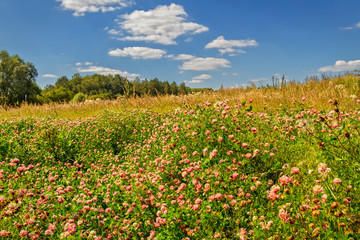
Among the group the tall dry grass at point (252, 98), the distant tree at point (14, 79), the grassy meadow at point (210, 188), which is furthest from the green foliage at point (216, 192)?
the distant tree at point (14, 79)

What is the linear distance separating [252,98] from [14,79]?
53824 mm

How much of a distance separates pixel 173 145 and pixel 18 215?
2396 millimetres

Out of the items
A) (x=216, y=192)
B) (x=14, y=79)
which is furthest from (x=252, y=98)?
(x=14, y=79)

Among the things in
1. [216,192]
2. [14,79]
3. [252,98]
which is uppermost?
Answer: [14,79]

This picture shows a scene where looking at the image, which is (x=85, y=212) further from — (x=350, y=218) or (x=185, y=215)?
(x=350, y=218)

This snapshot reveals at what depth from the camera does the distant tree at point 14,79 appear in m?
50.6

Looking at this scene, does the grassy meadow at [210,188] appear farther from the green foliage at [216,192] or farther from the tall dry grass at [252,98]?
the tall dry grass at [252,98]

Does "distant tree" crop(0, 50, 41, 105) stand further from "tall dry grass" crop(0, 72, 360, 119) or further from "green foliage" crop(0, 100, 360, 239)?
"green foliage" crop(0, 100, 360, 239)

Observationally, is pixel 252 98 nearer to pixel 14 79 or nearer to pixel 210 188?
pixel 210 188

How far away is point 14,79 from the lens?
167 feet

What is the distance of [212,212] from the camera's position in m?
2.89

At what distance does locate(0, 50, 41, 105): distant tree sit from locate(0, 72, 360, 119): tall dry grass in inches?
1574

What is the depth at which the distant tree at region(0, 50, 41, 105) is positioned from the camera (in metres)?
50.6

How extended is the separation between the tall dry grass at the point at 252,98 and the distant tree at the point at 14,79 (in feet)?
131
